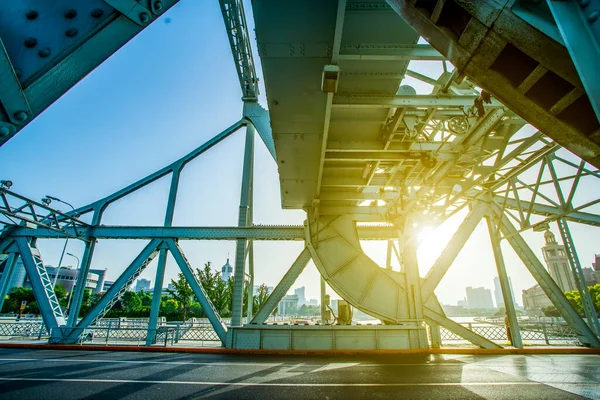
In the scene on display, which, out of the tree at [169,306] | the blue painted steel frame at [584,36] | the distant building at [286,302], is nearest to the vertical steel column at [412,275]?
the blue painted steel frame at [584,36]

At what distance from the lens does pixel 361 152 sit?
872 cm

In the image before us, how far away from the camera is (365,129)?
802cm

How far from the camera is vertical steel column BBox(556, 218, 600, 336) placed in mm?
9938

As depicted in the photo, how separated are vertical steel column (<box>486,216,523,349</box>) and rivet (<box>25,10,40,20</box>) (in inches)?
587

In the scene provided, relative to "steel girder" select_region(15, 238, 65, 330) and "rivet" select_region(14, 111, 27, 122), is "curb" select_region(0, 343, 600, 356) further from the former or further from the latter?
"rivet" select_region(14, 111, 27, 122)

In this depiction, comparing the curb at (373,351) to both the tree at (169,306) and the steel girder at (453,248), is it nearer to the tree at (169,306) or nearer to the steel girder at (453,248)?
the steel girder at (453,248)

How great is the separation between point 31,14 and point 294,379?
6845 millimetres

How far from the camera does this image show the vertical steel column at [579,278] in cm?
994

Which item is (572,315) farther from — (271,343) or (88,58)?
(88,58)

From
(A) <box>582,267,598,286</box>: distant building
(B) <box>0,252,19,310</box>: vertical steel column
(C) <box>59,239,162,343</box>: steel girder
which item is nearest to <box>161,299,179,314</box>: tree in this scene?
(B) <box>0,252,19,310</box>: vertical steel column

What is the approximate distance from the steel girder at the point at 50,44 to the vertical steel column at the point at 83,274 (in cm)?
1443

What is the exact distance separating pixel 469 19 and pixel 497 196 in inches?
500

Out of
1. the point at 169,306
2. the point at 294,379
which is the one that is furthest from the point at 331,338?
the point at 169,306

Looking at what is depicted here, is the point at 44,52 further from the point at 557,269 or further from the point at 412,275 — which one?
the point at 557,269
